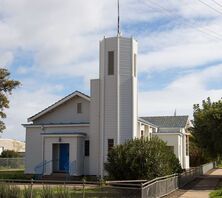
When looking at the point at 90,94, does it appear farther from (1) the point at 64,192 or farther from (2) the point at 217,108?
(1) the point at 64,192

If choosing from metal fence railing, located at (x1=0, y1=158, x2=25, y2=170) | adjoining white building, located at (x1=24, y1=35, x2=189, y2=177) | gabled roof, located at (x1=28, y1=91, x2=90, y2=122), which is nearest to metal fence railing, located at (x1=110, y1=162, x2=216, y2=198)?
adjoining white building, located at (x1=24, y1=35, x2=189, y2=177)

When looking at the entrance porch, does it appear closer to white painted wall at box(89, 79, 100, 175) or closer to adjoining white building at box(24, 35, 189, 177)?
adjoining white building at box(24, 35, 189, 177)

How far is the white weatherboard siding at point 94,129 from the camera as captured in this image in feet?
113

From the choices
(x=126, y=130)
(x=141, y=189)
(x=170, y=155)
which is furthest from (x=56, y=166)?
(x=141, y=189)

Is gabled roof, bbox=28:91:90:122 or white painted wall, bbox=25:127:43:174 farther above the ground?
gabled roof, bbox=28:91:90:122

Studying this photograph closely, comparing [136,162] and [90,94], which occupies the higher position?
[90,94]

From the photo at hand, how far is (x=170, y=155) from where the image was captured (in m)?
27.0

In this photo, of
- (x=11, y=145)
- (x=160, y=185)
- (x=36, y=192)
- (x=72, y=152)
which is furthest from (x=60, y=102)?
(x=11, y=145)

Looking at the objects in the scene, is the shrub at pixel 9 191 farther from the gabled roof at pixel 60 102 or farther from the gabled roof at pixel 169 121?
the gabled roof at pixel 169 121

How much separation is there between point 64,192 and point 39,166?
2018 cm

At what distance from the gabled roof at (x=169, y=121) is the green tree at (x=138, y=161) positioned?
26.1 metres

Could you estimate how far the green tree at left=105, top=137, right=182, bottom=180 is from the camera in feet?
78.6

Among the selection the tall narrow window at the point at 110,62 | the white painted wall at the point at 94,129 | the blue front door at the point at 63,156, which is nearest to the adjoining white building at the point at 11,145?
the blue front door at the point at 63,156

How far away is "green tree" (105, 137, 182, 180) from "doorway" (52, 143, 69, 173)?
12.0 m
